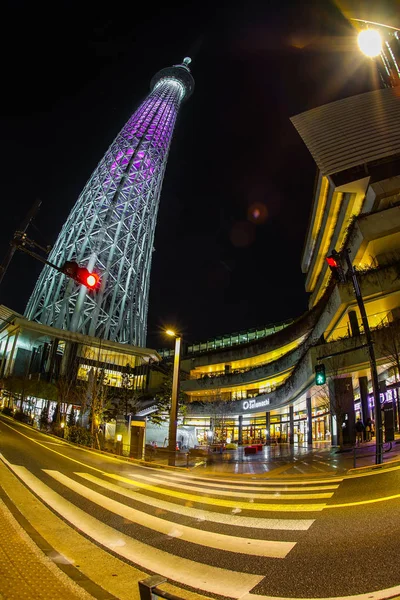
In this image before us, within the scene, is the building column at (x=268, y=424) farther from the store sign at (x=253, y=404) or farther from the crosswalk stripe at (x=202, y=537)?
the crosswalk stripe at (x=202, y=537)

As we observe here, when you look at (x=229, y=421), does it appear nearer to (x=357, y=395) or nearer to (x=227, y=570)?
(x=357, y=395)

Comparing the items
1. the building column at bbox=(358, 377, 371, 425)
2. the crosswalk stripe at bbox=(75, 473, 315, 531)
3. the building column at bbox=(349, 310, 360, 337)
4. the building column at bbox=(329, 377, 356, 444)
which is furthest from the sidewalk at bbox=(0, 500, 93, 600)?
the building column at bbox=(358, 377, 371, 425)

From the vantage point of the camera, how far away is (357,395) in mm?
29047

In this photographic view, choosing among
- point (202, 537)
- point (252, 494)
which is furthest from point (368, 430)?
point (202, 537)

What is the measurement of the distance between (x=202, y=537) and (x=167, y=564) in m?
1.14

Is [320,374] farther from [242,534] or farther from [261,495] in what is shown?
[242,534]

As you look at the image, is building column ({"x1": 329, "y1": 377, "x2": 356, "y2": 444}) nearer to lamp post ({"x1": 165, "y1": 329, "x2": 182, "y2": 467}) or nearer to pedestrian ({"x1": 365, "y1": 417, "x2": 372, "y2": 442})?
pedestrian ({"x1": 365, "y1": 417, "x2": 372, "y2": 442})

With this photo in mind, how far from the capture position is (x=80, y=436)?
2356 cm

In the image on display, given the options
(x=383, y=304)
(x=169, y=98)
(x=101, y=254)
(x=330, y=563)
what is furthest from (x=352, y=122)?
(x=169, y=98)

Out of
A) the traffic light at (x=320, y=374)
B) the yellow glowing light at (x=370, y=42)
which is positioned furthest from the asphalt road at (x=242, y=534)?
the yellow glowing light at (x=370, y=42)

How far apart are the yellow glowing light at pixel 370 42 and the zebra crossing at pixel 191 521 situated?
22.7 ft

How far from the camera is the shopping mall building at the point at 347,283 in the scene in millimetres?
21109

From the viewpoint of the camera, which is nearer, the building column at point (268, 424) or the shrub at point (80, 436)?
the shrub at point (80, 436)

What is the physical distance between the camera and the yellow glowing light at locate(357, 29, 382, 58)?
4.19m
